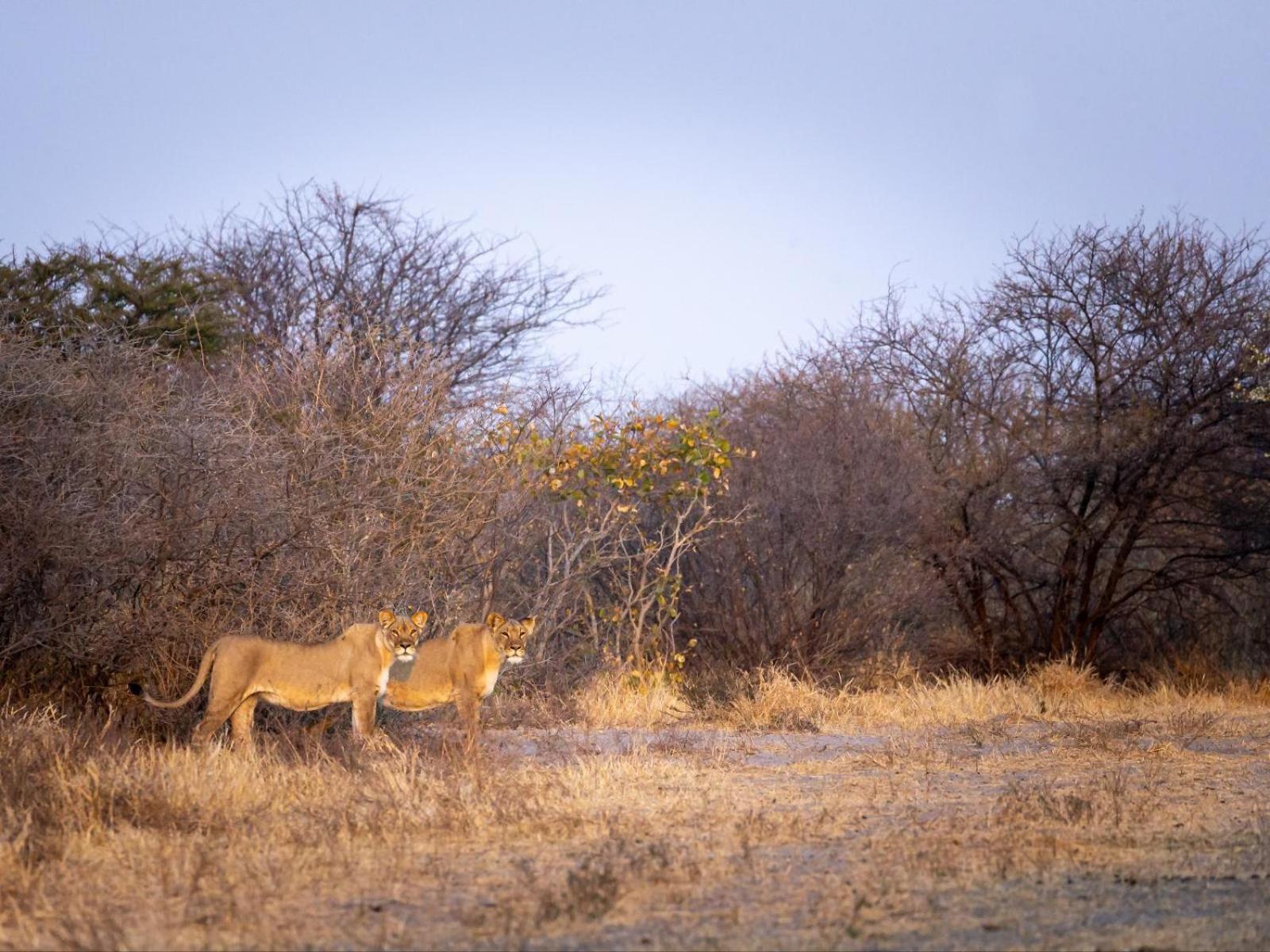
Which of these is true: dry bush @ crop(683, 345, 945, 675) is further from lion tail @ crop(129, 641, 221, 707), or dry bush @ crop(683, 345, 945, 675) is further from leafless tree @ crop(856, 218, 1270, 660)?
lion tail @ crop(129, 641, 221, 707)

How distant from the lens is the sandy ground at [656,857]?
4.93 m

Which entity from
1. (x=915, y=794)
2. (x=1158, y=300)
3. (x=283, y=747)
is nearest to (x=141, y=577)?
(x=283, y=747)

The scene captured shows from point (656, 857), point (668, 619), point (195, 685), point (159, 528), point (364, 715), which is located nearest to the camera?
point (656, 857)

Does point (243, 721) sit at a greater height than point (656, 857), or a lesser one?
greater

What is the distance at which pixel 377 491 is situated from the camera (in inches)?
421

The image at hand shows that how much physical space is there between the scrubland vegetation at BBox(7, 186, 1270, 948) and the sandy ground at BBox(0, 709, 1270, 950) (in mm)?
31

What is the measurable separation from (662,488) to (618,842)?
9.17 metres

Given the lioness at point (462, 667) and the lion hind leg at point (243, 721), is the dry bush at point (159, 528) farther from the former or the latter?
the lioness at point (462, 667)

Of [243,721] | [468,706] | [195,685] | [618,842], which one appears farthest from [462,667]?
[618,842]

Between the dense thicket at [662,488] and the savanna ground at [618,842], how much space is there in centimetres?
107

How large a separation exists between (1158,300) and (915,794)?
422 inches

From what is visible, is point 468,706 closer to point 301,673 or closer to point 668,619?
point 301,673

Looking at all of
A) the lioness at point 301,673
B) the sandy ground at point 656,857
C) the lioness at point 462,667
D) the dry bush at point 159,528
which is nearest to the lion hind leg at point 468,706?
the lioness at point 462,667

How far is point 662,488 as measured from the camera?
15250mm
